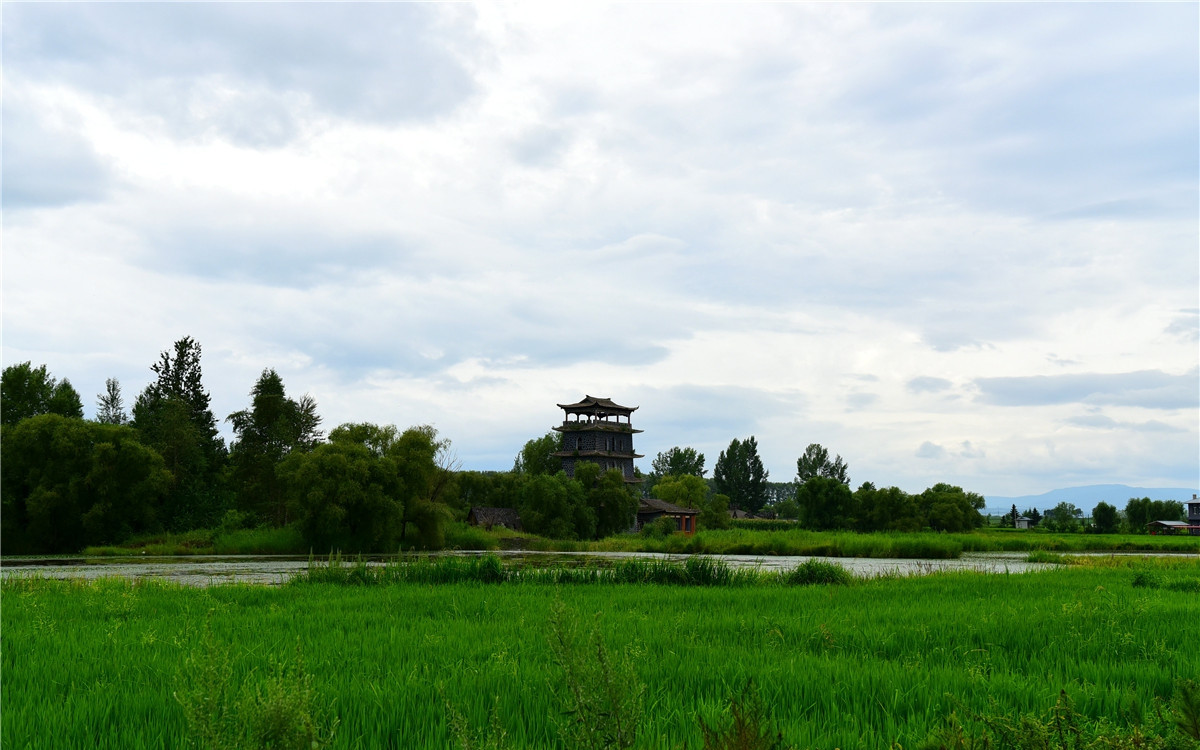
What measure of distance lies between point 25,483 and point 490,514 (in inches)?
1338

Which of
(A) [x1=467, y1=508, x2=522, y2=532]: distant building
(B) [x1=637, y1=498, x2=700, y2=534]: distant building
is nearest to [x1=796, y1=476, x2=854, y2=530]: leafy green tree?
(B) [x1=637, y1=498, x2=700, y2=534]: distant building

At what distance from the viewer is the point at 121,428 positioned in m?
43.0

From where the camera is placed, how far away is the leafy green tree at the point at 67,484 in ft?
132

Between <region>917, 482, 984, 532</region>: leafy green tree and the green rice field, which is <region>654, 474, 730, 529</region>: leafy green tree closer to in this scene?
<region>917, 482, 984, 532</region>: leafy green tree

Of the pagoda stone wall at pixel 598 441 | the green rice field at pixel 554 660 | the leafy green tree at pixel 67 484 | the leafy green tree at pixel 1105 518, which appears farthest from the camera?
the pagoda stone wall at pixel 598 441

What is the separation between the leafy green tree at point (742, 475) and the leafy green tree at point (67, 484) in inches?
3344

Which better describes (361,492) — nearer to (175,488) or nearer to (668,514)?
(175,488)

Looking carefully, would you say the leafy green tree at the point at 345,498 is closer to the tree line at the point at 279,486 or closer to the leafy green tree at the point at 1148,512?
the tree line at the point at 279,486

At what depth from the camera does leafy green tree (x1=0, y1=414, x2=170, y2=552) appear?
40312 mm

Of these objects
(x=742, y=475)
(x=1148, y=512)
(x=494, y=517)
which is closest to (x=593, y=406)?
(x=494, y=517)

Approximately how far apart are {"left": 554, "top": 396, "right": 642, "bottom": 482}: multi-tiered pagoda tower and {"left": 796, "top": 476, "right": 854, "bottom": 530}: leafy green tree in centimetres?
1975

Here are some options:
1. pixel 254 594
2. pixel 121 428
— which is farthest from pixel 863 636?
pixel 121 428

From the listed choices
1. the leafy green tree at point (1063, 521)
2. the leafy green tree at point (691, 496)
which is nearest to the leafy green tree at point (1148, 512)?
the leafy green tree at point (1063, 521)

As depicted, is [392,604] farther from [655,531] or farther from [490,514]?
[490,514]
